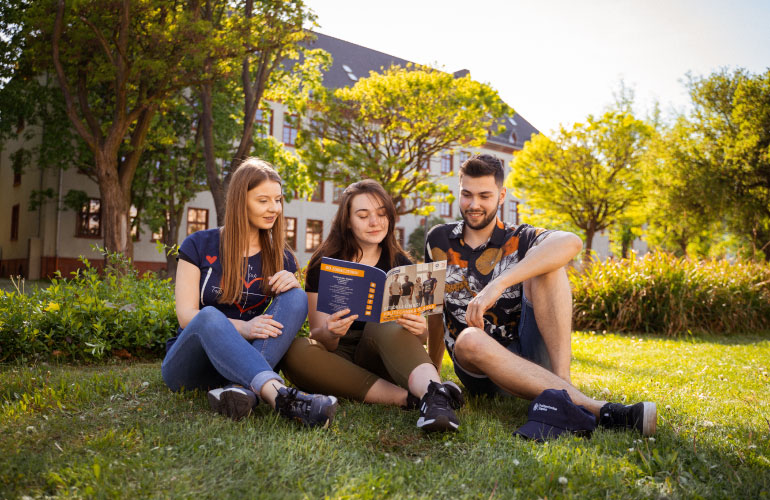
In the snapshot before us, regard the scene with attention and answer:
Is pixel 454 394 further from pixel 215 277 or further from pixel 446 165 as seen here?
pixel 446 165

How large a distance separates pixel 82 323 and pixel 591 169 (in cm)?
2385

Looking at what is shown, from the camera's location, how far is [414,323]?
3.15 meters

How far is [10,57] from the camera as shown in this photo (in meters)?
13.3

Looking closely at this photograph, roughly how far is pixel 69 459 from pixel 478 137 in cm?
1889

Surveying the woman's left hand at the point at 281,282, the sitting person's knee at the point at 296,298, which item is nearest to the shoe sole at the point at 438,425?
the sitting person's knee at the point at 296,298

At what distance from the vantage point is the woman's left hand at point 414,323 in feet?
10.2

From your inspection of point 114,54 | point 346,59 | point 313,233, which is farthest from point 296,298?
point 346,59

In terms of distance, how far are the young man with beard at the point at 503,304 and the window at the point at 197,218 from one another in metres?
22.7

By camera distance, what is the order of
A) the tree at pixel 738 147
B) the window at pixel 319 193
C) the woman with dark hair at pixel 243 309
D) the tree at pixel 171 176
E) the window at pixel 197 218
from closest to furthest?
1. the woman with dark hair at pixel 243 309
2. the tree at pixel 738 147
3. the tree at pixel 171 176
4. the window at pixel 197 218
5. the window at pixel 319 193

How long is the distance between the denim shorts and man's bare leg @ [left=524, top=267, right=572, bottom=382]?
0.07 meters

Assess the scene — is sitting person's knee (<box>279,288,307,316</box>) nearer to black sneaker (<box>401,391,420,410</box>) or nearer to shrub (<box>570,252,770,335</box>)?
black sneaker (<box>401,391,420,410</box>)

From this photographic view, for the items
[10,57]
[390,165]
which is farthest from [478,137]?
[10,57]

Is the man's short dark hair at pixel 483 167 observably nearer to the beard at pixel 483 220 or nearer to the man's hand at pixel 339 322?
the beard at pixel 483 220

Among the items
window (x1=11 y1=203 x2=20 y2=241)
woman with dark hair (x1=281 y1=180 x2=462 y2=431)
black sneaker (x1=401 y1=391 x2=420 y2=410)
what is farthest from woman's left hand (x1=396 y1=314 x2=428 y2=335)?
window (x1=11 y1=203 x2=20 y2=241)
